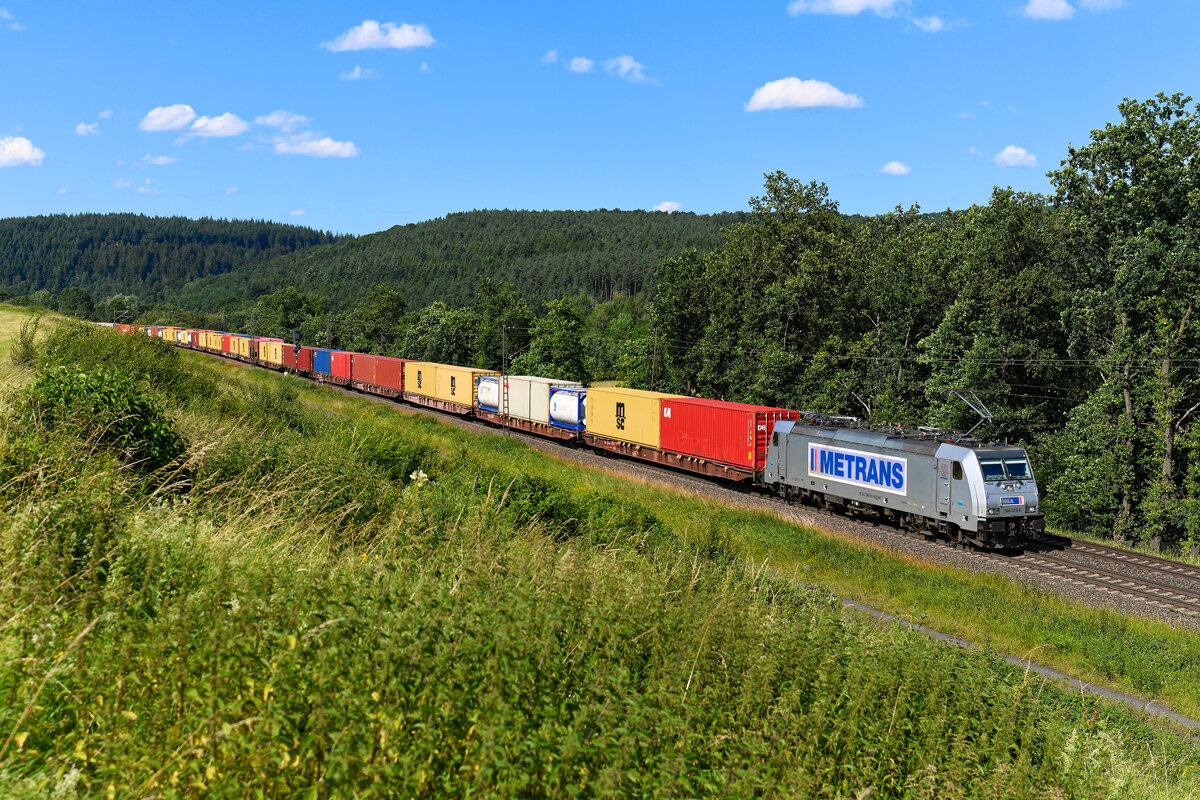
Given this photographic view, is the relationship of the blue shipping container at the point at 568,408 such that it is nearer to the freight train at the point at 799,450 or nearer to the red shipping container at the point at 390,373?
the freight train at the point at 799,450

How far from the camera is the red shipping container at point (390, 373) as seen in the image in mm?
58094

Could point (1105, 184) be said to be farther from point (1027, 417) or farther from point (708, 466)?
point (708, 466)

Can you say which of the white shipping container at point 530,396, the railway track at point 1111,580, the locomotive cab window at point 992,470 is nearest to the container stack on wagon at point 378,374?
the white shipping container at point 530,396

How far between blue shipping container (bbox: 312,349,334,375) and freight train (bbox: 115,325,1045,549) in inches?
853

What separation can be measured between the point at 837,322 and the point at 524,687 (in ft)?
176

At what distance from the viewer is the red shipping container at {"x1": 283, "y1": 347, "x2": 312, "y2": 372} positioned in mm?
71688

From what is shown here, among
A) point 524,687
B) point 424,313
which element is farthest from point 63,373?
point 424,313

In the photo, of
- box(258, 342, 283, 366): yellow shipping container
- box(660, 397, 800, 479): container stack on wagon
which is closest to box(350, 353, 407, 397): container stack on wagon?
box(258, 342, 283, 366): yellow shipping container

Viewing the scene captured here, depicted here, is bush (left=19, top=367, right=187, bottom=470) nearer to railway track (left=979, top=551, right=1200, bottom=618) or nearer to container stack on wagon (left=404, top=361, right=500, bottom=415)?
railway track (left=979, top=551, right=1200, bottom=618)

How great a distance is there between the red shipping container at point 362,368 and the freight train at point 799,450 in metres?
12.3

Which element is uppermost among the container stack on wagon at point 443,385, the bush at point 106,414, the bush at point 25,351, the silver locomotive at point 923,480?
the bush at point 25,351

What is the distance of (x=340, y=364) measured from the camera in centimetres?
6675

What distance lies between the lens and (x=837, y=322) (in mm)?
54500

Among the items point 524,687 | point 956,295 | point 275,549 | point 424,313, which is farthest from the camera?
point 424,313
